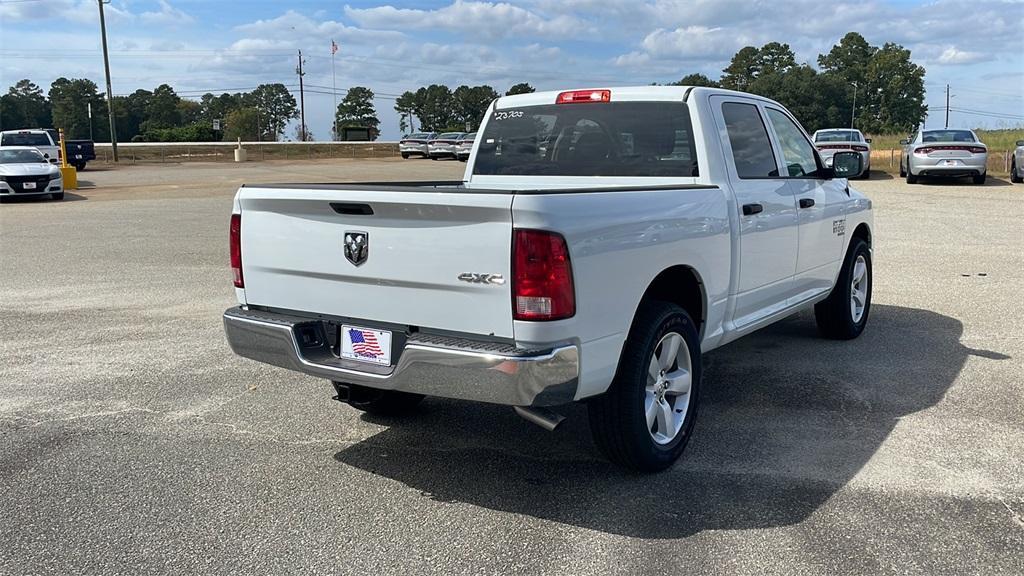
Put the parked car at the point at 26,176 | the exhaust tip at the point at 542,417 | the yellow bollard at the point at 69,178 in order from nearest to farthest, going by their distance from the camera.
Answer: the exhaust tip at the point at 542,417, the parked car at the point at 26,176, the yellow bollard at the point at 69,178

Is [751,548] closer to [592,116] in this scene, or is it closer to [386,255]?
[386,255]

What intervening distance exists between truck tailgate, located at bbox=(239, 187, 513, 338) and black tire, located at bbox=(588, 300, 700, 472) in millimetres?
719

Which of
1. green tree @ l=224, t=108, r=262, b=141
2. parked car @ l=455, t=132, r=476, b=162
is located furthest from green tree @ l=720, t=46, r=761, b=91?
parked car @ l=455, t=132, r=476, b=162

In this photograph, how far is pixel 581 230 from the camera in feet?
11.8

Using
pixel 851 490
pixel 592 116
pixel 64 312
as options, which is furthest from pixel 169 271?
pixel 851 490

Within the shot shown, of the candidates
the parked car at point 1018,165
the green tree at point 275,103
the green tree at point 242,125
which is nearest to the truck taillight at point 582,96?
the parked car at point 1018,165

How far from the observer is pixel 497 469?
14.4ft

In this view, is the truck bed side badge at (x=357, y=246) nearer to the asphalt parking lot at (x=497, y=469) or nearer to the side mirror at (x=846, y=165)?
the asphalt parking lot at (x=497, y=469)

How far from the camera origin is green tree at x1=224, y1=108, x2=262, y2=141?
9250 cm

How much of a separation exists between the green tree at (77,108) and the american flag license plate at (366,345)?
306ft

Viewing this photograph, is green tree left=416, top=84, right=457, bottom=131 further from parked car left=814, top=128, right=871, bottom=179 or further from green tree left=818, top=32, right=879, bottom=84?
parked car left=814, top=128, right=871, bottom=179

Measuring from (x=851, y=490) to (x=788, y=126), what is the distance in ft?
9.82

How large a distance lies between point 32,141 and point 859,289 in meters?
31.6

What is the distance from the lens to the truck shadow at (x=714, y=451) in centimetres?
392
